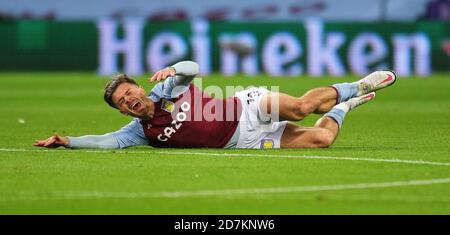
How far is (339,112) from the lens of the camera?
1289 cm

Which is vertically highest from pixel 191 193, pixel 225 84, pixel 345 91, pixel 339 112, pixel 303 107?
pixel 345 91

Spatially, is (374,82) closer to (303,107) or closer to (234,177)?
(303,107)

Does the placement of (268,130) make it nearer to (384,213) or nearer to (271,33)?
(384,213)

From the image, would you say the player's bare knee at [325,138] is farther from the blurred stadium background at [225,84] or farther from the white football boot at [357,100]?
the white football boot at [357,100]

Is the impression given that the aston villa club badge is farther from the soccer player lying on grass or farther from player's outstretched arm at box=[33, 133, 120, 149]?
player's outstretched arm at box=[33, 133, 120, 149]

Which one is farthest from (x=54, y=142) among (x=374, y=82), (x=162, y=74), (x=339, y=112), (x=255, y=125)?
(x=374, y=82)

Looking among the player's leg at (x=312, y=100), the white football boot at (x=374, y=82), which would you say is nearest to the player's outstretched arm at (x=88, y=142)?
the player's leg at (x=312, y=100)

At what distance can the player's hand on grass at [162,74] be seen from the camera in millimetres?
11375

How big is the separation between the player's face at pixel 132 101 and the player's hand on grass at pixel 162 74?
54 cm

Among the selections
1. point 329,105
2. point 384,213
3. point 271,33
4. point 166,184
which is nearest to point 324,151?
point 329,105

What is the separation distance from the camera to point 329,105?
12.5m

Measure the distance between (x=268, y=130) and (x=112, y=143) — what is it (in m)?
1.58

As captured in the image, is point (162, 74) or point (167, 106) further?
point (167, 106)

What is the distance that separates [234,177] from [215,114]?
205 centimetres
